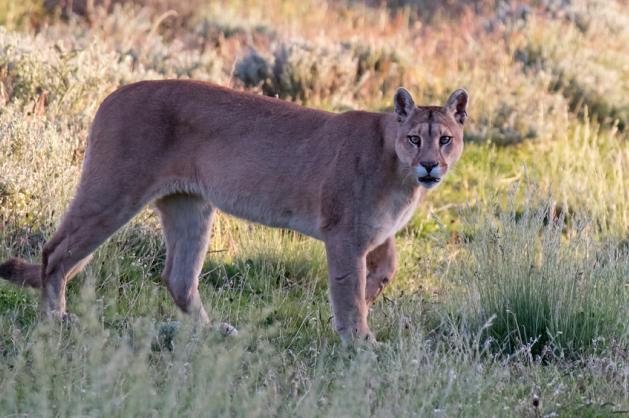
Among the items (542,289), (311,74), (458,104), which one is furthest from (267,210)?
(311,74)

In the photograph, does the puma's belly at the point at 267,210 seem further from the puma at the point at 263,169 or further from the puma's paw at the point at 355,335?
the puma's paw at the point at 355,335

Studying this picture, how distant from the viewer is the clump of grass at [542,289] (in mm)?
6148

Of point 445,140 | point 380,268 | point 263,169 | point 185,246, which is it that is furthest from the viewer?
point 185,246

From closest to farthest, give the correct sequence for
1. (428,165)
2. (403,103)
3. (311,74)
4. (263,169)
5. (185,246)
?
(428,165), (403,103), (263,169), (185,246), (311,74)

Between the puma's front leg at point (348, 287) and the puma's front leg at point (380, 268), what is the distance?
1.56ft

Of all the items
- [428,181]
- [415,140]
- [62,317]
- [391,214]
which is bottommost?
[62,317]

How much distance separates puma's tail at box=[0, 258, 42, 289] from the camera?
6445 millimetres

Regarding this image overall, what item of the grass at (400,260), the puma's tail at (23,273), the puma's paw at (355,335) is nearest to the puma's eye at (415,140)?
the grass at (400,260)

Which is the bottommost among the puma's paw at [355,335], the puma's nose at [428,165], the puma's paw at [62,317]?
the puma's paw at [62,317]

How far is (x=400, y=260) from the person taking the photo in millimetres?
8164

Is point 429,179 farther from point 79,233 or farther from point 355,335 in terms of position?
point 79,233

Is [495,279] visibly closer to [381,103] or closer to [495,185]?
[495,185]

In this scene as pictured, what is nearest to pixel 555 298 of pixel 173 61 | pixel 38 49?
pixel 38 49

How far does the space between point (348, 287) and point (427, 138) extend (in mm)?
951
